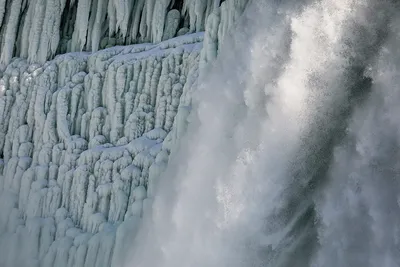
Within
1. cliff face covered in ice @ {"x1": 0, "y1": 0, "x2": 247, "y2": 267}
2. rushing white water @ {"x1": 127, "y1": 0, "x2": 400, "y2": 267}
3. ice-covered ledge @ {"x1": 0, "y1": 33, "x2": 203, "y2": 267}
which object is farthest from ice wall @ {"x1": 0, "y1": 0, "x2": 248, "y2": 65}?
rushing white water @ {"x1": 127, "y1": 0, "x2": 400, "y2": 267}

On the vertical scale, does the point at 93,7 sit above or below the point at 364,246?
above

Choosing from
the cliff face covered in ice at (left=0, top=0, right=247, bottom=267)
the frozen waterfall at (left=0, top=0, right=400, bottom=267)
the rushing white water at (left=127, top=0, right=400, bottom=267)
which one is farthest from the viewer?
the cliff face covered in ice at (left=0, top=0, right=247, bottom=267)

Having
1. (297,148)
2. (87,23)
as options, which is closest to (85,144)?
(87,23)

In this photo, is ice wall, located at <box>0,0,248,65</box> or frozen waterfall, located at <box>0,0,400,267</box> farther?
ice wall, located at <box>0,0,248,65</box>

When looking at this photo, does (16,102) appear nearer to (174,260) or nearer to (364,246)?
(174,260)

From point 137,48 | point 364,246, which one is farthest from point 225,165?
point 137,48

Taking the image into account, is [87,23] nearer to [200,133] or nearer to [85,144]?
[85,144]

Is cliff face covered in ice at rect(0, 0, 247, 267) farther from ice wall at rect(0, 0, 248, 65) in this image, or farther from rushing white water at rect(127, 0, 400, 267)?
rushing white water at rect(127, 0, 400, 267)
